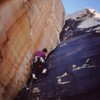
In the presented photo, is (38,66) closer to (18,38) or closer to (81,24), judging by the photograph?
(18,38)

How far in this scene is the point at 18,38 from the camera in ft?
22.1

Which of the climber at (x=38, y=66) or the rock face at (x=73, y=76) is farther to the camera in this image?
the climber at (x=38, y=66)

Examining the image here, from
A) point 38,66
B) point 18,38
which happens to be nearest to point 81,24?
point 38,66

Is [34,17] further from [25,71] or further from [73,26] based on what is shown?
[73,26]

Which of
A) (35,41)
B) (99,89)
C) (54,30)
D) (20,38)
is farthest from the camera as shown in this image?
(54,30)

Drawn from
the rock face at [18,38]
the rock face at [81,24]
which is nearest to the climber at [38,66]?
the rock face at [18,38]

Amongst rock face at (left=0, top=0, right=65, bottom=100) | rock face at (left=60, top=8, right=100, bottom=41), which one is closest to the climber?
rock face at (left=0, top=0, right=65, bottom=100)

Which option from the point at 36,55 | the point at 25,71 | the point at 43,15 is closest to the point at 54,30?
the point at 43,15

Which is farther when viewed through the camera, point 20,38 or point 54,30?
point 54,30

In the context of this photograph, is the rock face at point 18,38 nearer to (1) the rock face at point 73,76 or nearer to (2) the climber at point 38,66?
(2) the climber at point 38,66

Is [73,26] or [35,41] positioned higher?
[35,41]

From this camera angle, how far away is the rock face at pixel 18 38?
580 centimetres

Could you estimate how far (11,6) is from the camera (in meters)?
6.34

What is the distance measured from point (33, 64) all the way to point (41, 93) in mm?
1615
